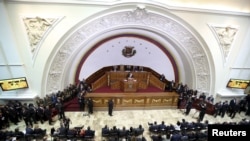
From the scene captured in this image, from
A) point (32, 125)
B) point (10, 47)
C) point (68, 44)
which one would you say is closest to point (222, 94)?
point (68, 44)

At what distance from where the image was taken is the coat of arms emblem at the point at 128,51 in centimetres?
1683

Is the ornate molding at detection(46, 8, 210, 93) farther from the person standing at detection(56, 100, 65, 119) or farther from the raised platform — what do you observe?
the raised platform

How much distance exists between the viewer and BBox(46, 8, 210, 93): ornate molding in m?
11.9

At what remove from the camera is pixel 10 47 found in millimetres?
10820

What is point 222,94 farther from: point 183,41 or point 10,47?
point 10,47

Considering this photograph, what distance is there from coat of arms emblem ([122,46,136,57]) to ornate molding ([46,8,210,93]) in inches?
162

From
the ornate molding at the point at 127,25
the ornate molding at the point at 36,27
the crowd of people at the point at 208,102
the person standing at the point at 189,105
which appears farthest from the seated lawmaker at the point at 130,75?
the ornate molding at the point at 36,27

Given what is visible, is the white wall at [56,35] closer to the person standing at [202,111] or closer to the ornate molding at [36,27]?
the ornate molding at [36,27]

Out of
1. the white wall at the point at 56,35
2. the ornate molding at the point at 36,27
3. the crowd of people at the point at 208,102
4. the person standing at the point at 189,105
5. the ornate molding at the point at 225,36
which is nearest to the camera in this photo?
the white wall at the point at 56,35

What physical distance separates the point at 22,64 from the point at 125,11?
22.9 feet

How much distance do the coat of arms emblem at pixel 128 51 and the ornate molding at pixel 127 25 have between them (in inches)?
162

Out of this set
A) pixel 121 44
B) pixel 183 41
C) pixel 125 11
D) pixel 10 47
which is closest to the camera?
pixel 10 47

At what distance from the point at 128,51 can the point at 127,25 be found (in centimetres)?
443

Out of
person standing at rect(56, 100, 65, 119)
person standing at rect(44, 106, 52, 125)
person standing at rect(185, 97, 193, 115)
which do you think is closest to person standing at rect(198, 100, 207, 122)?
person standing at rect(185, 97, 193, 115)
